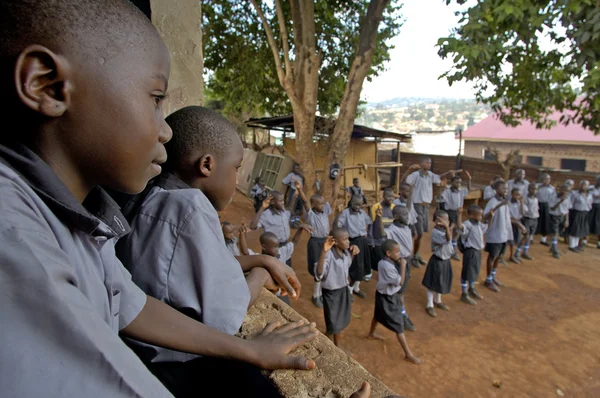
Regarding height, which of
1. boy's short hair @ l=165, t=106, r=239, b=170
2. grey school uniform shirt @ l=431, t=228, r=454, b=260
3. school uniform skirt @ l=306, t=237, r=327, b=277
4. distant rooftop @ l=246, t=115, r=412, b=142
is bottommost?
school uniform skirt @ l=306, t=237, r=327, b=277

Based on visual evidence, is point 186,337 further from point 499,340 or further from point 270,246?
point 499,340

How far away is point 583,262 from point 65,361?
10.5 metres

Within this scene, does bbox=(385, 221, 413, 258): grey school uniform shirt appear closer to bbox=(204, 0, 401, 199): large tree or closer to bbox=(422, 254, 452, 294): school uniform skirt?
bbox=(422, 254, 452, 294): school uniform skirt

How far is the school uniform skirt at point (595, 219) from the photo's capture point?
30.6 feet

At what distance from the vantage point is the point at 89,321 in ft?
1.50

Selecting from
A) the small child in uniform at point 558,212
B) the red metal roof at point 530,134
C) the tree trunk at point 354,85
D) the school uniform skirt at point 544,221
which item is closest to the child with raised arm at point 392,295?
the tree trunk at point 354,85

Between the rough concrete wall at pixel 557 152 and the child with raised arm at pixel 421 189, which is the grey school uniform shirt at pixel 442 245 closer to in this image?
the child with raised arm at pixel 421 189

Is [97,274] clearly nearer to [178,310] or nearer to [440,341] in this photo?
[178,310]

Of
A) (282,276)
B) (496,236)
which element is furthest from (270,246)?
(496,236)

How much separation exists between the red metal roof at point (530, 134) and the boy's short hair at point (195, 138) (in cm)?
1524

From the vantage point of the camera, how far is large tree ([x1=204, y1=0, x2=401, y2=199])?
7.94m

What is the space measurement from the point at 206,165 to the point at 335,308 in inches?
148

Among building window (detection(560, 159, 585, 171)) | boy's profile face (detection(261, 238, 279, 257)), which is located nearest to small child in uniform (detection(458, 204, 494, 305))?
boy's profile face (detection(261, 238, 279, 257))

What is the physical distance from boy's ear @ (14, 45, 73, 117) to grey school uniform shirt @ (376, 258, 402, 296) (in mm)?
4391
